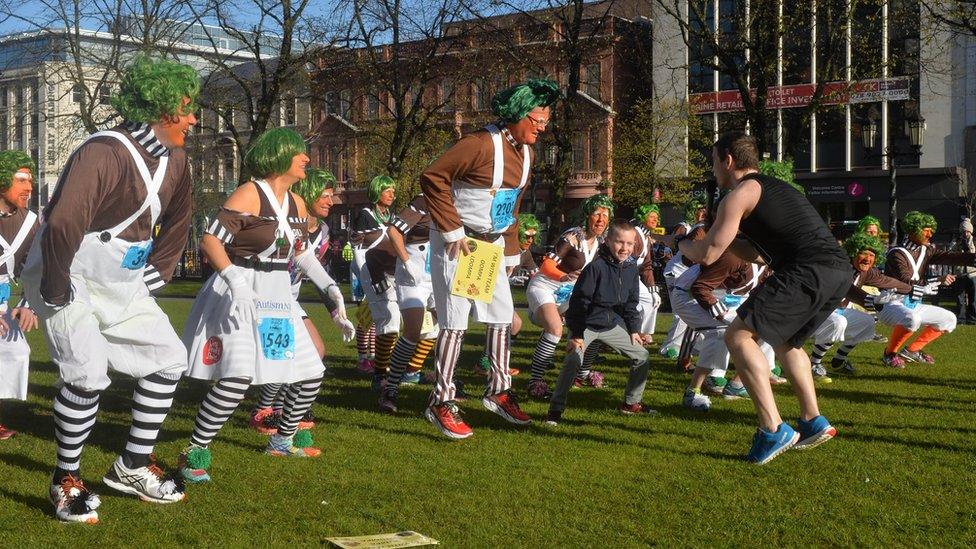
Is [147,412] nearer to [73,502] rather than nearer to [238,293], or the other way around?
[73,502]

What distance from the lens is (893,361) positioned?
12.1 metres

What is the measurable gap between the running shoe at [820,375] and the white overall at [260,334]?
606 centimetres

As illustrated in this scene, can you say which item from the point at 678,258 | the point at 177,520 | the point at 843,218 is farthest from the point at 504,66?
the point at 177,520

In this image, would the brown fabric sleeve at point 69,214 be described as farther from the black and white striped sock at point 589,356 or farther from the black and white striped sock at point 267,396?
the black and white striped sock at point 589,356

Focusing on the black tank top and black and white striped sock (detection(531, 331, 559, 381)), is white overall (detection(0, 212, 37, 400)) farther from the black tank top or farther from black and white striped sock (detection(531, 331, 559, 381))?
the black tank top

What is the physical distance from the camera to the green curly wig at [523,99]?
6.98m

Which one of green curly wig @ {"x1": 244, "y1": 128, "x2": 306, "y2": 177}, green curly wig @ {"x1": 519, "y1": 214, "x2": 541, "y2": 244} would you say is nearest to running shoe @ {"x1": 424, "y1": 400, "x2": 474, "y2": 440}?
green curly wig @ {"x1": 244, "y1": 128, "x2": 306, "y2": 177}

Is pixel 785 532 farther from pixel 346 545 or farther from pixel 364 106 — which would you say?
pixel 364 106

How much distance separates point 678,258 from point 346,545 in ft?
27.1

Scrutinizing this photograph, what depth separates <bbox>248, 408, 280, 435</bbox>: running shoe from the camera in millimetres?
7523

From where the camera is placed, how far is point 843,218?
46.1m

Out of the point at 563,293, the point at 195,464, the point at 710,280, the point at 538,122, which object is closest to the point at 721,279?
the point at 710,280

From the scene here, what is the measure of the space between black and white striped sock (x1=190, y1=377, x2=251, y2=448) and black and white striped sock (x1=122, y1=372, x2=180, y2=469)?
0.54 meters

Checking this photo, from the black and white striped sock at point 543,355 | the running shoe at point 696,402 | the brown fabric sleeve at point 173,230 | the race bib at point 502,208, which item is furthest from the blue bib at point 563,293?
the brown fabric sleeve at point 173,230
